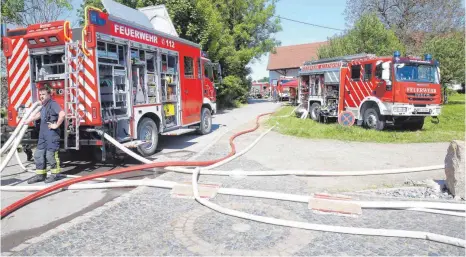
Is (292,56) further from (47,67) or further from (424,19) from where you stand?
(47,67)

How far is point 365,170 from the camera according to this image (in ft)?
21.2

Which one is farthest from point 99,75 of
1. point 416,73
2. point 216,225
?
point 416,73

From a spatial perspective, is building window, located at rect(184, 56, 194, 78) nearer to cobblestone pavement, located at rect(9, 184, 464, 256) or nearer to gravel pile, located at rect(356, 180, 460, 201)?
cobblestone pavement, located at rect(9, 184, 464, 256)

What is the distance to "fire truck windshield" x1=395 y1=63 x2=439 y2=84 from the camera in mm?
10969

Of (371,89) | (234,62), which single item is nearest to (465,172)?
(371,89)

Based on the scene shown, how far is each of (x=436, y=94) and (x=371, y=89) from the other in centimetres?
208

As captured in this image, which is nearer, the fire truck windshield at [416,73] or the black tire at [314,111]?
the fire truck windshield at [416,73]

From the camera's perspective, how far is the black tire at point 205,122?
1149 centimetres

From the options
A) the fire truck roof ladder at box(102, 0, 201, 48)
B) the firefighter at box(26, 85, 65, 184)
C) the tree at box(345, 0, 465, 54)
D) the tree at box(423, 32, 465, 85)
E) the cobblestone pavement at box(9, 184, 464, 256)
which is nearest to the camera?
the cobblestone pavement at box(9, 184, 464, 256)

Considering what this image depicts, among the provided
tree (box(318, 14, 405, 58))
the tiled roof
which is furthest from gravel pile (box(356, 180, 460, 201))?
the tiled roof

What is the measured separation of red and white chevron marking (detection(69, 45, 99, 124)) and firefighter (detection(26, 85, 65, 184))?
1.88 ft

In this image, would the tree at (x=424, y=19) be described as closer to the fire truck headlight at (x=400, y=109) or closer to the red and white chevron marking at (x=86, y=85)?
the fire truck headlight at (x=400, y=109)

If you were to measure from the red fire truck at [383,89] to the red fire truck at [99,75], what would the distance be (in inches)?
272

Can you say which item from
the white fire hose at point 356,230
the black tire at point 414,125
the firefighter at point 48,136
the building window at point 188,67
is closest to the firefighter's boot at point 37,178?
the firefighter at point 48,136
